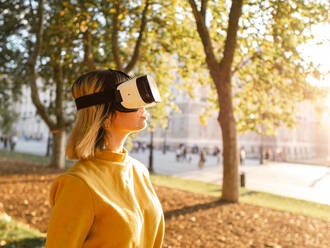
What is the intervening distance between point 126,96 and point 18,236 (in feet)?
14.0

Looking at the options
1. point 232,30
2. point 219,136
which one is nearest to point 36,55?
point 232,30

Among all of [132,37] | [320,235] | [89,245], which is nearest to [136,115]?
[89,245]

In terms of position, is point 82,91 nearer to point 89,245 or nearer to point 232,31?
point 89,245

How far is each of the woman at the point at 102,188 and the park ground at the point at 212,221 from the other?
11.8ft

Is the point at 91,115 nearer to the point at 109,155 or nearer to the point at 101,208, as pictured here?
the point at 109,155

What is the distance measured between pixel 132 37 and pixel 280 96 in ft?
20.4

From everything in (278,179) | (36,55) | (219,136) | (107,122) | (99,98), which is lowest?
(278,179)

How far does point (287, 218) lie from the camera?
7.12 m

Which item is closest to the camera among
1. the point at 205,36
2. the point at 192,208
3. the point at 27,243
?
the point at 27,243

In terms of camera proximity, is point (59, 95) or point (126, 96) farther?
point (59, 95)

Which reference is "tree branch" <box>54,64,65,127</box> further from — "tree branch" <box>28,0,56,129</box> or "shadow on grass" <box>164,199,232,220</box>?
"shadow on grass" <box>164,199,232,220</box>

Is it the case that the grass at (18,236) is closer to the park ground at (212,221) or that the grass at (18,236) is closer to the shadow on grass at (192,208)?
the park ground at (212,221)

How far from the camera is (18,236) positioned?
4625 millimetres

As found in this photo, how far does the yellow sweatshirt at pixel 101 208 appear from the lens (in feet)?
4.30
